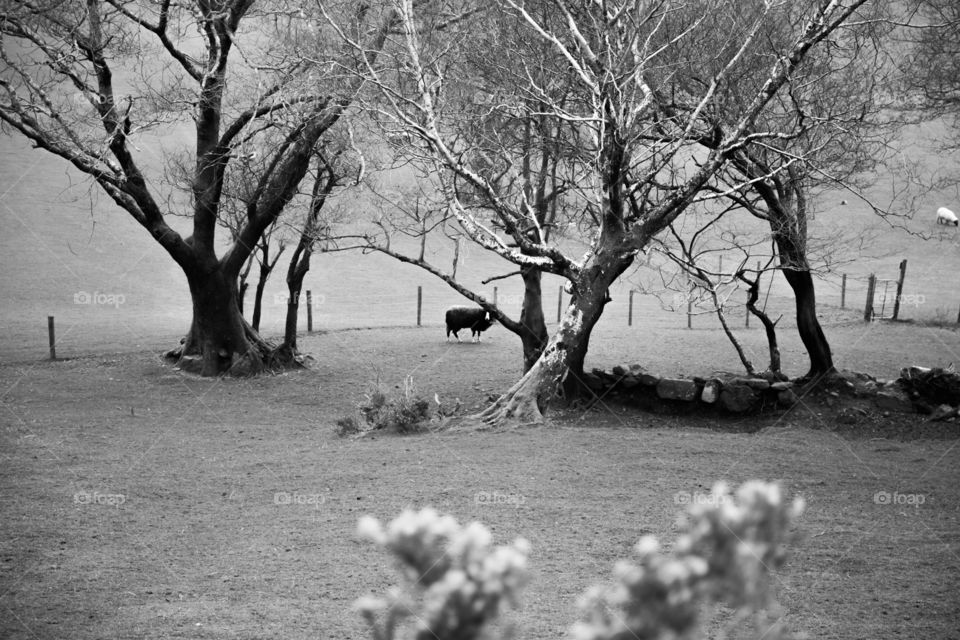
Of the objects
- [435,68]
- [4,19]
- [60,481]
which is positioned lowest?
[60,481]

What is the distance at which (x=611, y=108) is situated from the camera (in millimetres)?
12508

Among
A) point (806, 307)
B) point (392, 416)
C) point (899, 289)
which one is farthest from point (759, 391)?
point (899, 289)

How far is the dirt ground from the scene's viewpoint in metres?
6.44

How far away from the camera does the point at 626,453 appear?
11344 mm

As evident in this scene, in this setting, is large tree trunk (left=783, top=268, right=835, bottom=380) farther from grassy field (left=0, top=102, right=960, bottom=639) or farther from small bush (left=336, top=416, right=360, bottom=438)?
small bush (left=336, top=416, right=360, bottom=438)

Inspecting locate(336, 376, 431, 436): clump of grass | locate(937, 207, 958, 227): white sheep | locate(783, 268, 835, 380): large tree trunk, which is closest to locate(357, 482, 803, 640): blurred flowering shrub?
locate(336, 376, 431, 436): clump of grass

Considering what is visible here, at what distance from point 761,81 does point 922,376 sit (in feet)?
18.3

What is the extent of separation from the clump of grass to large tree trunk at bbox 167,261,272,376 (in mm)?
6354

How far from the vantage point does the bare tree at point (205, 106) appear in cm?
1666

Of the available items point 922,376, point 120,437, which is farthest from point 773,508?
point 922,376

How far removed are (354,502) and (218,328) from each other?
1090 centimetres

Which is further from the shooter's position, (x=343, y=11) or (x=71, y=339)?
(x=71, y=339)

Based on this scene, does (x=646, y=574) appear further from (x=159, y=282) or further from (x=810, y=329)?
(x=159, y=282)

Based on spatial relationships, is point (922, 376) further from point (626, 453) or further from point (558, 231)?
point (558, 231)
